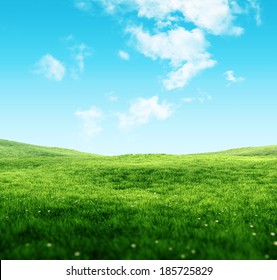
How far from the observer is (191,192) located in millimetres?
17984

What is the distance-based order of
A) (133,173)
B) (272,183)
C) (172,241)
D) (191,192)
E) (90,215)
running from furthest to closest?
(133,173), (272,183), (191,192), (90,215), (172,241)

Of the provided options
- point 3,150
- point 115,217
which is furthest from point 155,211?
point 3,150

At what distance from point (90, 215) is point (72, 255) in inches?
178

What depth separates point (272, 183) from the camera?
71.3 ft

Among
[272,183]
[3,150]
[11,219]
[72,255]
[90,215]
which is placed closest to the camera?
[72,255]

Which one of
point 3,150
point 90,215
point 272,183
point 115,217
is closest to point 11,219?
point 90,215

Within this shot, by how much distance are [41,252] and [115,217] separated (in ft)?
12.9

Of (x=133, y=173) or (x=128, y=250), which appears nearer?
(x=128, y=250)

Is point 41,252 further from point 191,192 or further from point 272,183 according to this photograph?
point 272,183

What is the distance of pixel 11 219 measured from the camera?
10.9m

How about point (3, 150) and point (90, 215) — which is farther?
point (3, 150)

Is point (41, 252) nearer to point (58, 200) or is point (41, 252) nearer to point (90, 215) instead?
point (90, 215)
